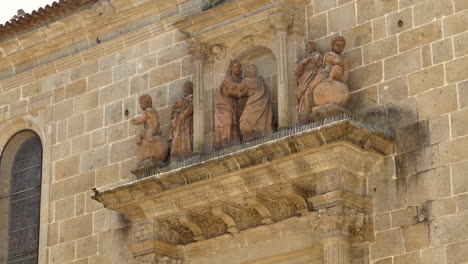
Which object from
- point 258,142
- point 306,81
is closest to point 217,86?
point 258,142

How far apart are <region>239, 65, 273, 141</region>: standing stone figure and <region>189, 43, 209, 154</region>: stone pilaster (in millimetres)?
687

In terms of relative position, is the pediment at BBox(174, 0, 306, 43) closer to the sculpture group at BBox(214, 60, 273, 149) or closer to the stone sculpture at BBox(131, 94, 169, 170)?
the sculpture group at BBox(214, 60, 273, 149)

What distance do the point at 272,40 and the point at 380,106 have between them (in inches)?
73.0

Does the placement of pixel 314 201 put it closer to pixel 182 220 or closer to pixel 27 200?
pixel 182 220

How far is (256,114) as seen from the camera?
1588 centimetres

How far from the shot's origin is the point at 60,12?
62.2ft

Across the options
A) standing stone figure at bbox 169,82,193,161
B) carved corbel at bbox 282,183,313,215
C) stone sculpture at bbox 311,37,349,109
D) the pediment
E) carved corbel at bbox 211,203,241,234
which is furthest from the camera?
standing stone figure at bbox 169,82,193,161

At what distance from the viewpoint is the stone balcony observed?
575 inches

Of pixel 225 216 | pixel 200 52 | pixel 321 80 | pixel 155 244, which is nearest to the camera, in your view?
pixel 321 80

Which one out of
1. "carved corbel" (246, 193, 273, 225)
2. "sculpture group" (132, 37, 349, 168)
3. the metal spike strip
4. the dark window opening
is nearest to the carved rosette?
the metal spike strip

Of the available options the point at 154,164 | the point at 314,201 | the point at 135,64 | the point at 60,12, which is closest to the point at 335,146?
the point at 314,201

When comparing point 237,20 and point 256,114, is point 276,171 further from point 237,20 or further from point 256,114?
point 237,20

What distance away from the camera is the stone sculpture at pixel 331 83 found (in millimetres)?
15016

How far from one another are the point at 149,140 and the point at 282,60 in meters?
2.19
